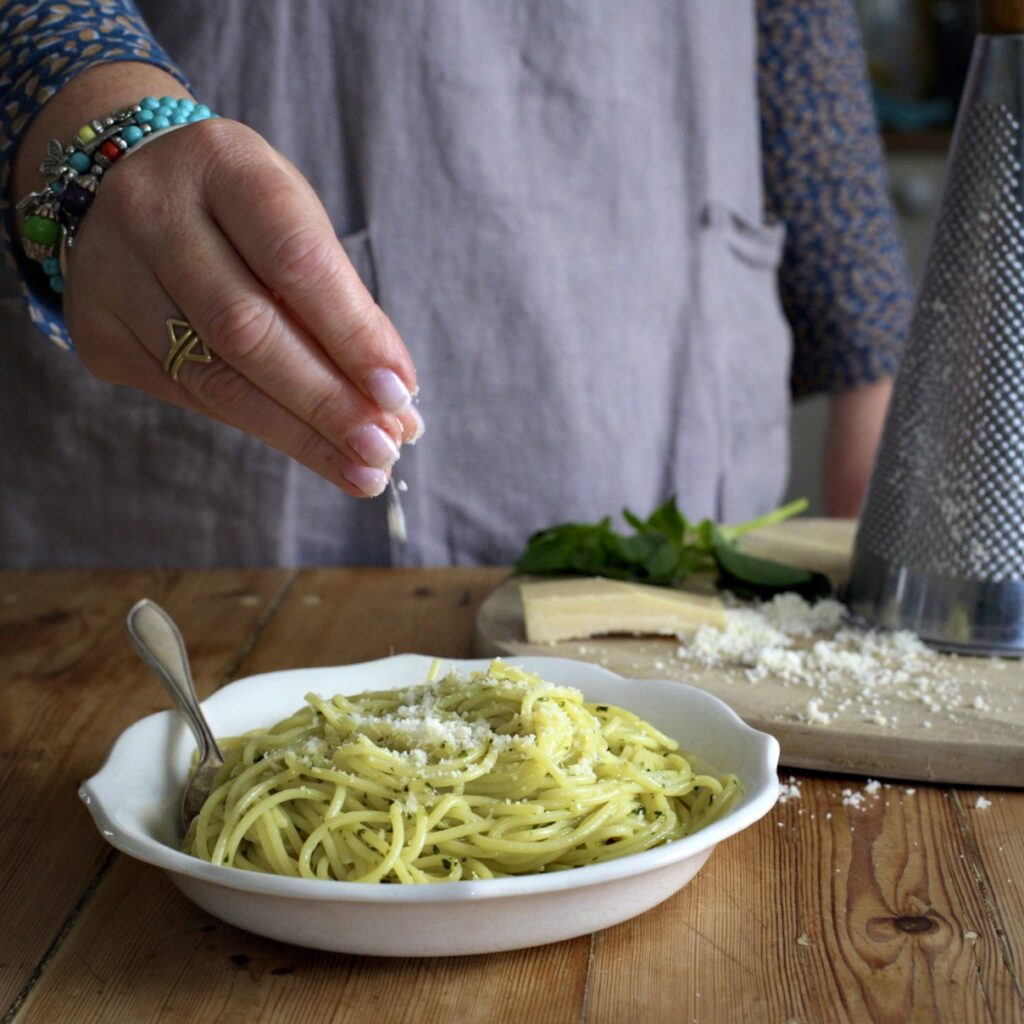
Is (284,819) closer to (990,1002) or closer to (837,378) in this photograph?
(990,1002)

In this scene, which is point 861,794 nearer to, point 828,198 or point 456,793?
point 456,793

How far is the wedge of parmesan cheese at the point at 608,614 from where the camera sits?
3.87 ft

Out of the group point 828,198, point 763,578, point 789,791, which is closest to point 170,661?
point 789,791

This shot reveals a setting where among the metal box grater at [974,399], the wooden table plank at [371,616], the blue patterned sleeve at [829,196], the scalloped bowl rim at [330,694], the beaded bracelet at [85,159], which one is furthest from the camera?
the blue patterned sleeve at [829,196]

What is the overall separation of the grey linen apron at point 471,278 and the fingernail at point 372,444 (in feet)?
2.43

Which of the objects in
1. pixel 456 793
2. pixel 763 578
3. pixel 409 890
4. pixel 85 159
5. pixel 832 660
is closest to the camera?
pixel 409 890

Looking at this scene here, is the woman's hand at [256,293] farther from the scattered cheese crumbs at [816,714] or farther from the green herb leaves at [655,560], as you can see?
the green herb leaves at [655,560]

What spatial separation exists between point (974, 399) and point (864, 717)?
0.34m

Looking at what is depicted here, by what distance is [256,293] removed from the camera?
0.81m

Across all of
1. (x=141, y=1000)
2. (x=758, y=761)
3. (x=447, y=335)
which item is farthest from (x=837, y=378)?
(x=141, y=1000)

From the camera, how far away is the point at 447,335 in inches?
61.8

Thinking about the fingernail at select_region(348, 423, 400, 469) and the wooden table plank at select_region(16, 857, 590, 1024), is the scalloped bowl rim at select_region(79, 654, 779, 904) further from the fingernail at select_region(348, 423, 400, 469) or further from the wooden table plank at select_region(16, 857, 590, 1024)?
the fingernail at select_region(348, 423, 400, 469)

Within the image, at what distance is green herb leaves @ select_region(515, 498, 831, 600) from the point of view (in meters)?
1.31

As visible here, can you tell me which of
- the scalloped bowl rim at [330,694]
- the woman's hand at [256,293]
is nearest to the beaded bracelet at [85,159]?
the woman's hand at [256,293]
